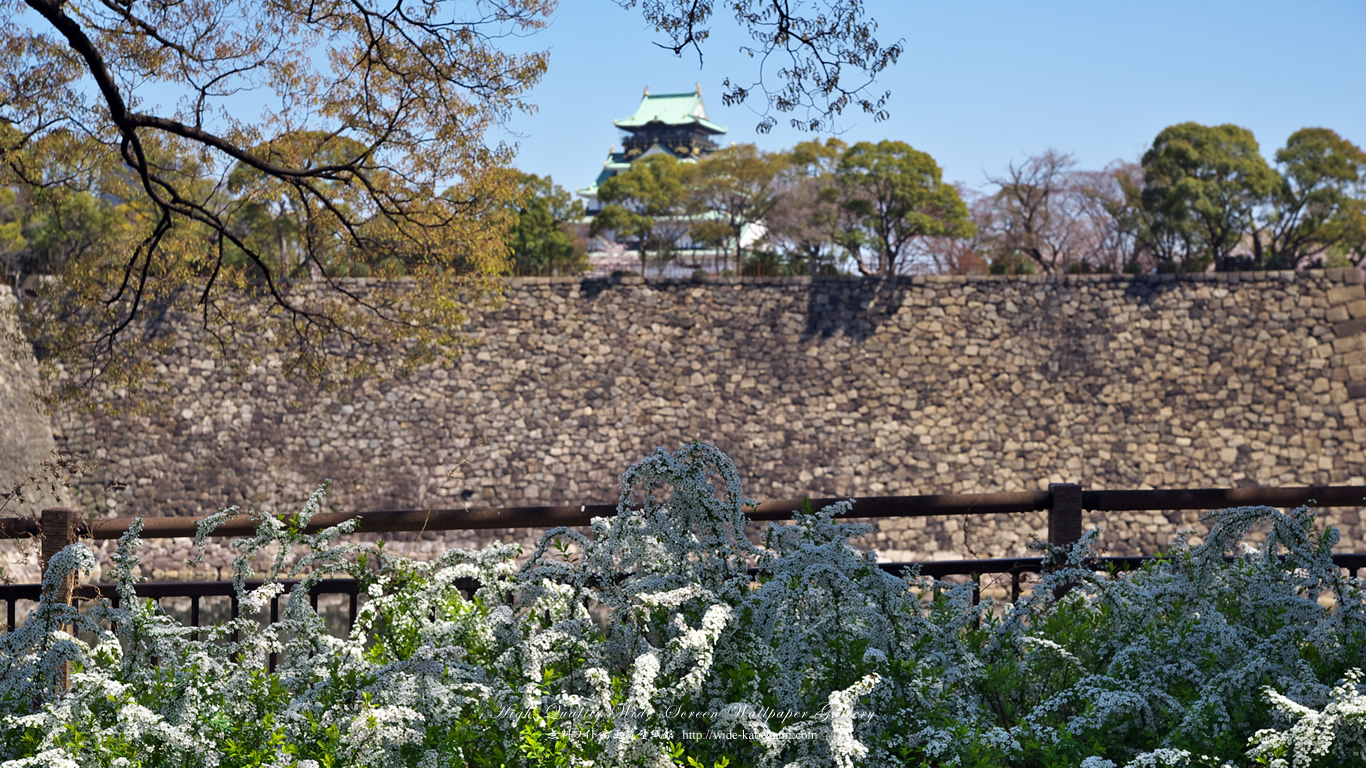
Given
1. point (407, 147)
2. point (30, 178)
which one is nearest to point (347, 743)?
→ point (407, 147)

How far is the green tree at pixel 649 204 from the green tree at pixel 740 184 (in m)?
0.35

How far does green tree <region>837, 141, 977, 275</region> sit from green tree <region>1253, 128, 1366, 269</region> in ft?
18.2

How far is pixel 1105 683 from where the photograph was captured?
230 cm

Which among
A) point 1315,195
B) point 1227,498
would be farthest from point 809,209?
point 1227,498

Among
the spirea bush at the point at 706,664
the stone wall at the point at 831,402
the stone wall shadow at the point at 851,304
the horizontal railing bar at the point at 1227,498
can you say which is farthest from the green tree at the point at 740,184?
the spirea bush at the point at 706,664

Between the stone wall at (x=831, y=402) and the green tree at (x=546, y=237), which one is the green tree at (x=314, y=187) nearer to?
the stone wall at (x=831, y=402)

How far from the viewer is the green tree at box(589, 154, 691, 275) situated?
20969 mm

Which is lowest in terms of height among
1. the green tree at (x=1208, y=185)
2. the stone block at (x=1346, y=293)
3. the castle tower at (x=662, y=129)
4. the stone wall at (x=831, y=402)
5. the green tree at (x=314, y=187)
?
the stone wall at (x=831, y=402)

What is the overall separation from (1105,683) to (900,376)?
14274 millimetres

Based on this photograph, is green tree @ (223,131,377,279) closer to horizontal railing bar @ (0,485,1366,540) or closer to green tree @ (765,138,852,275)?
horizontal railing bar @ (0,485,1366,540)

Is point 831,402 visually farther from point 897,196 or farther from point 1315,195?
point 1315,195

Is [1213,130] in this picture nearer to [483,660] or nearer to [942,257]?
[942,257]

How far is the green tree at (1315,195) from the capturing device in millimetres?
18703

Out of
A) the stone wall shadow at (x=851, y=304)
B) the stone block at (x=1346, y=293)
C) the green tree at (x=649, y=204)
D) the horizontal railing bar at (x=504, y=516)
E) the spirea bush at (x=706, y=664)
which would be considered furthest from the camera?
the green tree at (x=649, y=204)
